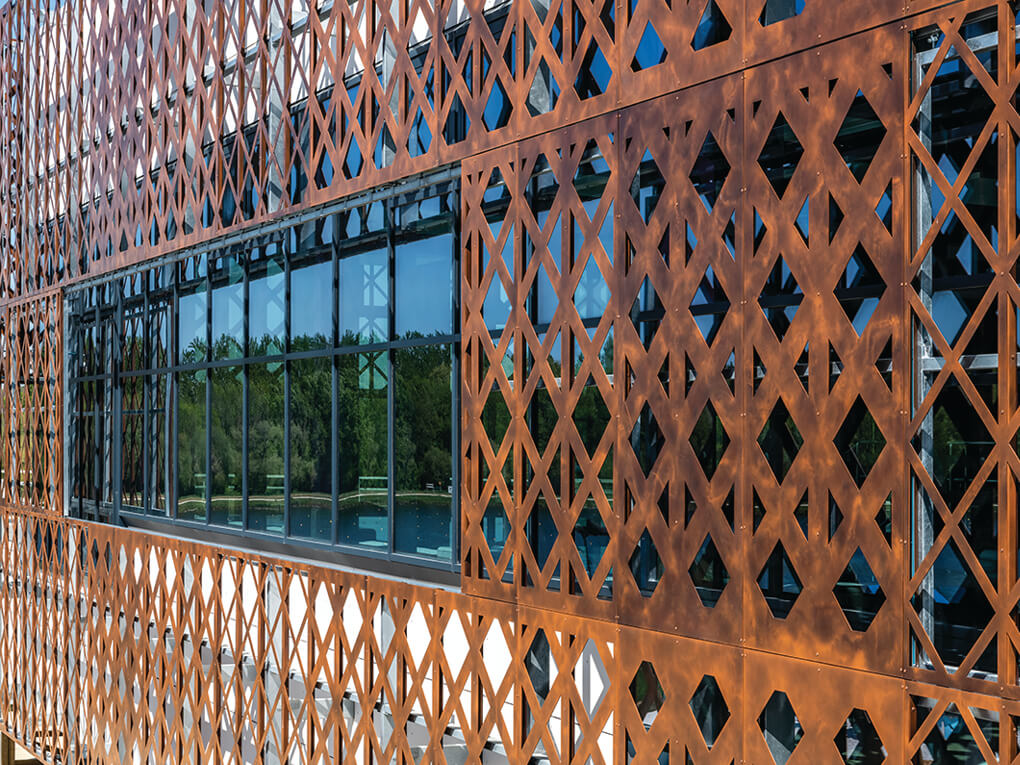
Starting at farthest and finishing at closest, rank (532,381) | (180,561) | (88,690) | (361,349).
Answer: (88,690)
(180,561)
(361,349)
(532,381)

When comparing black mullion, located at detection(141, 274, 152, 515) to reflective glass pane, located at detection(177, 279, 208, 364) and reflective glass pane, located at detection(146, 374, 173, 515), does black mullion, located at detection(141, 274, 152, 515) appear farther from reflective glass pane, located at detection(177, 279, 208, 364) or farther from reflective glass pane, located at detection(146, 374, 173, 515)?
reflective glass pane, located at detection(177, 279, 208, 364)

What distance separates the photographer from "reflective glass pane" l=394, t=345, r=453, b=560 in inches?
472

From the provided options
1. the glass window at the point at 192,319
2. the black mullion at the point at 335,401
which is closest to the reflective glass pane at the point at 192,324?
the glass window at the point at 192,319

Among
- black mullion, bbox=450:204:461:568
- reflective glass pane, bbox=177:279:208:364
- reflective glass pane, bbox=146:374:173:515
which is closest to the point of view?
black mullion, bbox=450:204:461:568

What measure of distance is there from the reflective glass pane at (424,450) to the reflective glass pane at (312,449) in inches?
58.5

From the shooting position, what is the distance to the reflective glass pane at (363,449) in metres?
12.8

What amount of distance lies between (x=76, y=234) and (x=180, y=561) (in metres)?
6.55

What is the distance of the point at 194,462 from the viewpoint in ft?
55.6

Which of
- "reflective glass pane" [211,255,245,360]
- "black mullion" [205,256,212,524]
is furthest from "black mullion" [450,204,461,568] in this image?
"black mullion" [205,256,212,524]

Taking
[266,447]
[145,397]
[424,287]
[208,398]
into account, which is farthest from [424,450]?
[145,397]

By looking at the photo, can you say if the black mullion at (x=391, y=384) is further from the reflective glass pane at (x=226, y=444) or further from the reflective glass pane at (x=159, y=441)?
the reflective glass pane at (x=159, y=441)

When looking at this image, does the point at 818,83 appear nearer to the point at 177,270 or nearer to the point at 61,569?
the point at 177,270

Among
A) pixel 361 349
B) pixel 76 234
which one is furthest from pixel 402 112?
pixel 76 234

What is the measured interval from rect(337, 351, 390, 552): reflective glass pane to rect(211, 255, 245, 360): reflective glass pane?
2.65m
